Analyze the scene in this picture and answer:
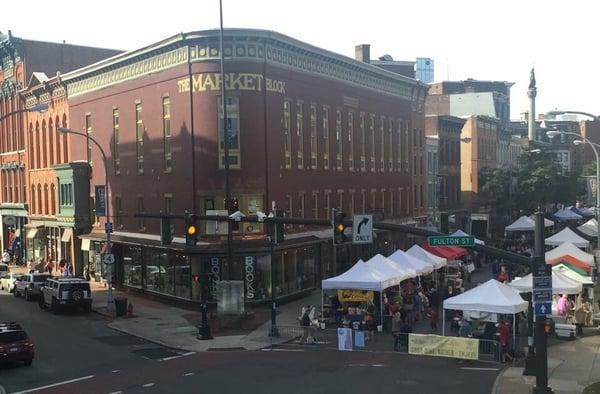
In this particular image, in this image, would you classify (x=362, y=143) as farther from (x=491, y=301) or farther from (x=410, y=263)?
(x=491, y=301)

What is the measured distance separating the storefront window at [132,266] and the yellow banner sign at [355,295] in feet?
54.6

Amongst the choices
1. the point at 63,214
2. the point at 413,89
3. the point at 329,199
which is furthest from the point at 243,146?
the point at 413,89

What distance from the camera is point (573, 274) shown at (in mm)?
32875

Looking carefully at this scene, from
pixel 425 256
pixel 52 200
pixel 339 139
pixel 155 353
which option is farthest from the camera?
pixel 52 200

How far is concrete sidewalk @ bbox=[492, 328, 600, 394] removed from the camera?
20.1 m

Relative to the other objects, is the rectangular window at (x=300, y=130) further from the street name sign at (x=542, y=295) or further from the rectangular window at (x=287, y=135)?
the street name sign at (x=542, y=295)

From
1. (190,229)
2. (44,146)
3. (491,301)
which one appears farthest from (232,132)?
(44,146)

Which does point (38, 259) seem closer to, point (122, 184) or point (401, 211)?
point (122, 184)

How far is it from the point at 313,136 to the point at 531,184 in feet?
101

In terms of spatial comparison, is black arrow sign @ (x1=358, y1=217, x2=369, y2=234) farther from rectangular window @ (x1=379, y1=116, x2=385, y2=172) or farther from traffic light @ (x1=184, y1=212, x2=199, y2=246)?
rectangular window @ (x1=379, y1=116, x2=385, y2=172)

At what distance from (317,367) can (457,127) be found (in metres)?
54.6

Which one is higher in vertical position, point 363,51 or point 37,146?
point 363,51

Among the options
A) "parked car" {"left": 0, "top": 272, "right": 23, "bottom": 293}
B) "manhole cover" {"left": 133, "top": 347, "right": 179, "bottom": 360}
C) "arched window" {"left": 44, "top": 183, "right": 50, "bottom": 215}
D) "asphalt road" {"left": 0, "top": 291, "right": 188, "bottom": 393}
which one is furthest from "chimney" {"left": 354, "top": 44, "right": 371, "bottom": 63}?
"manhole cover" {"left": 133, "top": 347, "right": 179, "bottom": 360}

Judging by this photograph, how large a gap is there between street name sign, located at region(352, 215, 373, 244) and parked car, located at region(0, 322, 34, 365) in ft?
42.0
